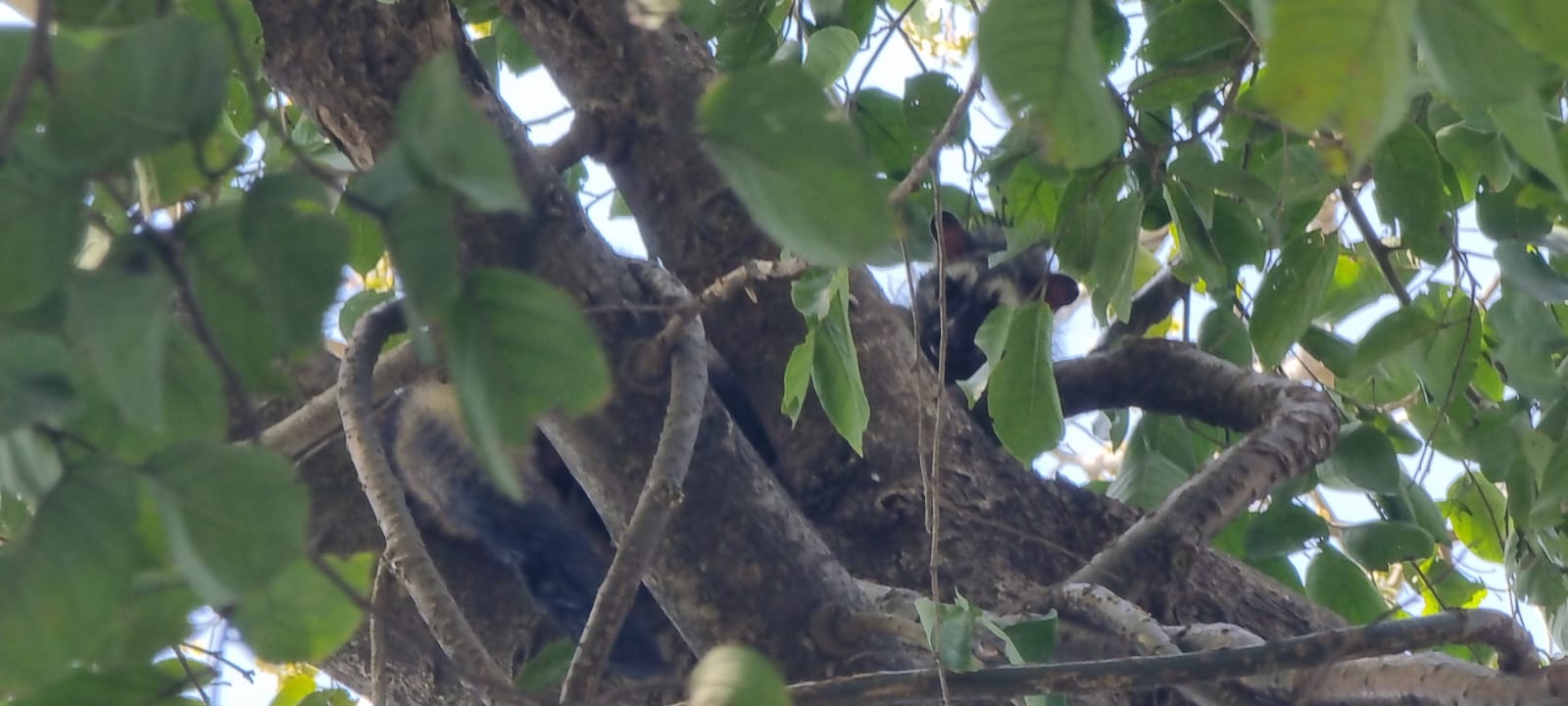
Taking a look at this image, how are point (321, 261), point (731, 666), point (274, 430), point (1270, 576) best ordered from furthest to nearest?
1. point (1270, 576)
2. point (274, 430)
3. point (731, 666)
4. point (321, 261)

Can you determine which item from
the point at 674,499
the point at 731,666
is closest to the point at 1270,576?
the point at 674,499

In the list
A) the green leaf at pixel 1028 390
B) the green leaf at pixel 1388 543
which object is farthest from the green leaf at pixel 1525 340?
the green leaf at pixel 1028 390

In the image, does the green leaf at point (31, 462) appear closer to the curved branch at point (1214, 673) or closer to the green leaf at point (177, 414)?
the green leaf at point (177, 414)

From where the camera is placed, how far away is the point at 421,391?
78.0 inches

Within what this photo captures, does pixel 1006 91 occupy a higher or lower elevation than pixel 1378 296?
lower

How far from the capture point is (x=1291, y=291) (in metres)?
1.39

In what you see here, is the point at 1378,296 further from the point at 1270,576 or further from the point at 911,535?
the point at 911,535

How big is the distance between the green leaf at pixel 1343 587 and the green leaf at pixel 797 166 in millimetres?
1356

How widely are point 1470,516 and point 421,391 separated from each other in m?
1.59

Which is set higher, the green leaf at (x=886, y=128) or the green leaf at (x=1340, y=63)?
the green leaf at (x=886, y=128)

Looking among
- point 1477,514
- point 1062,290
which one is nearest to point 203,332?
point 1477,514

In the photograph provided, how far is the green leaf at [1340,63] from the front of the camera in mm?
380

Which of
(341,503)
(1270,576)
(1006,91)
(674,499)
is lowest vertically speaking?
(341,503)

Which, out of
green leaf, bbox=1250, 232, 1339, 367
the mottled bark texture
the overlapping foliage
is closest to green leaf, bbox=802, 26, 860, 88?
the mottled bark texture
